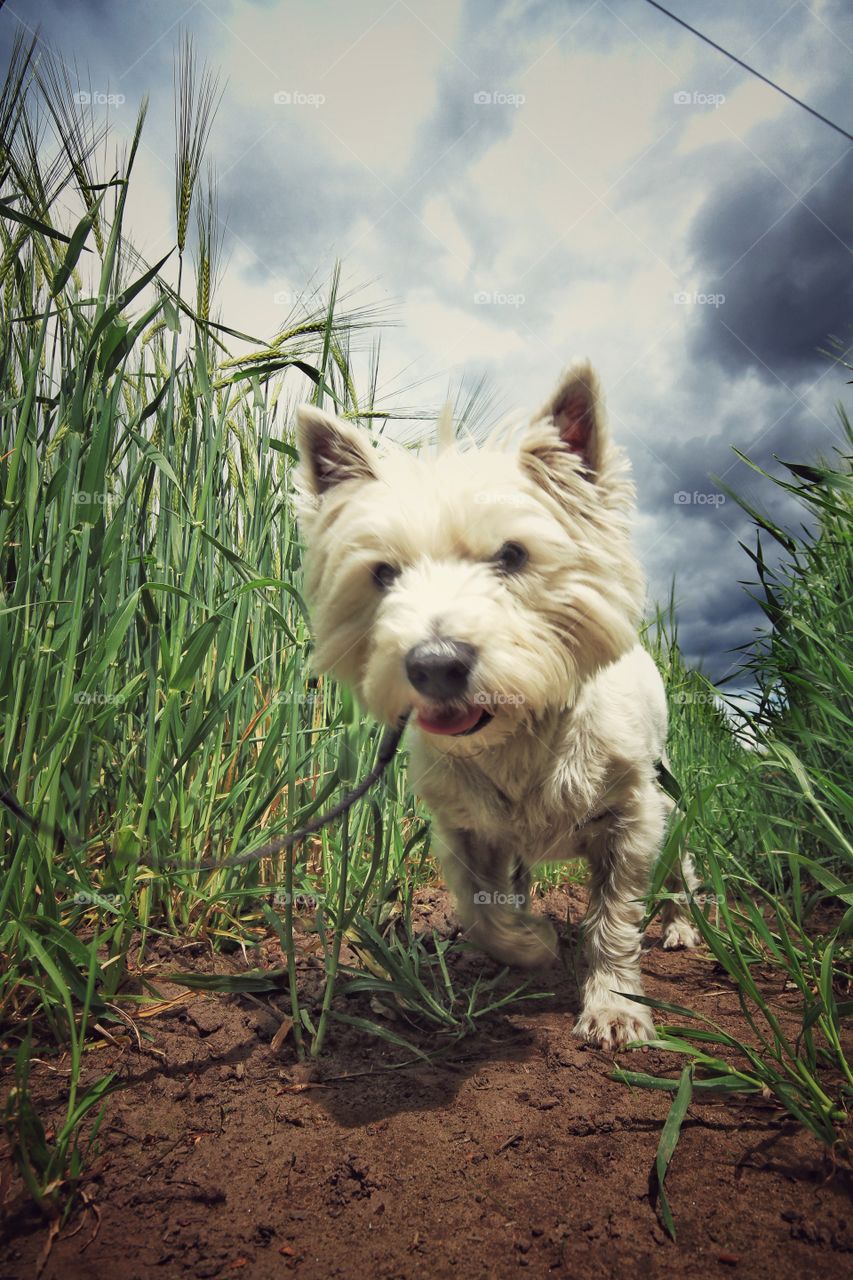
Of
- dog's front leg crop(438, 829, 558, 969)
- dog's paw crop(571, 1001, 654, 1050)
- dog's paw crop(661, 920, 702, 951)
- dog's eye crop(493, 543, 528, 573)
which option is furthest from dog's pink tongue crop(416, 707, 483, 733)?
dog's paw crop(661, 920, 702, 951)

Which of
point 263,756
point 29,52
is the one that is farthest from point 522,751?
point 29,52

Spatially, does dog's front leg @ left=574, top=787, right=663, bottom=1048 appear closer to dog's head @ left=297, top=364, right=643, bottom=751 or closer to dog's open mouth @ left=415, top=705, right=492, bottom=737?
dog's head @ left=297, top=364, right=643, bottom=751

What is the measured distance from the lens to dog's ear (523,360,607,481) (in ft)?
8.16

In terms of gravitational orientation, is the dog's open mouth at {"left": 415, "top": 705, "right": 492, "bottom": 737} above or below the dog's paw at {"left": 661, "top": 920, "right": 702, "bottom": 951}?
above

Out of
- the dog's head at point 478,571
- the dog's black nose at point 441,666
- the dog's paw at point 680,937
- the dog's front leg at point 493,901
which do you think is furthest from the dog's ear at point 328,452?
the dog's paw at point 680,937

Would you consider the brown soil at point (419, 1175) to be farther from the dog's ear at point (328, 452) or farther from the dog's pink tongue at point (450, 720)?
the dog's ear at point (328, 452)

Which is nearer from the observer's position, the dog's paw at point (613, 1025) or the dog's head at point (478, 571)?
the dog's head at point (478, 571)

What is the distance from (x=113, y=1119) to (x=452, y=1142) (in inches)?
32.6

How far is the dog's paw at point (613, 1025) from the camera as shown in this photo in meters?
2.35

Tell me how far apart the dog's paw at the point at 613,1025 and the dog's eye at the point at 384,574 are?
4.99ft

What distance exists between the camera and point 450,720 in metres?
2.25

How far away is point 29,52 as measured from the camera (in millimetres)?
2826

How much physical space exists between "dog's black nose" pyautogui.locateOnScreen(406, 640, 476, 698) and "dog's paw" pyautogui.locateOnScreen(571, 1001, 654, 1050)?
1182 mm

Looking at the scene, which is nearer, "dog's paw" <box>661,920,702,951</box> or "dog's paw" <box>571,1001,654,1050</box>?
"dog's paw" <box>571,1001,654,1050</box>
